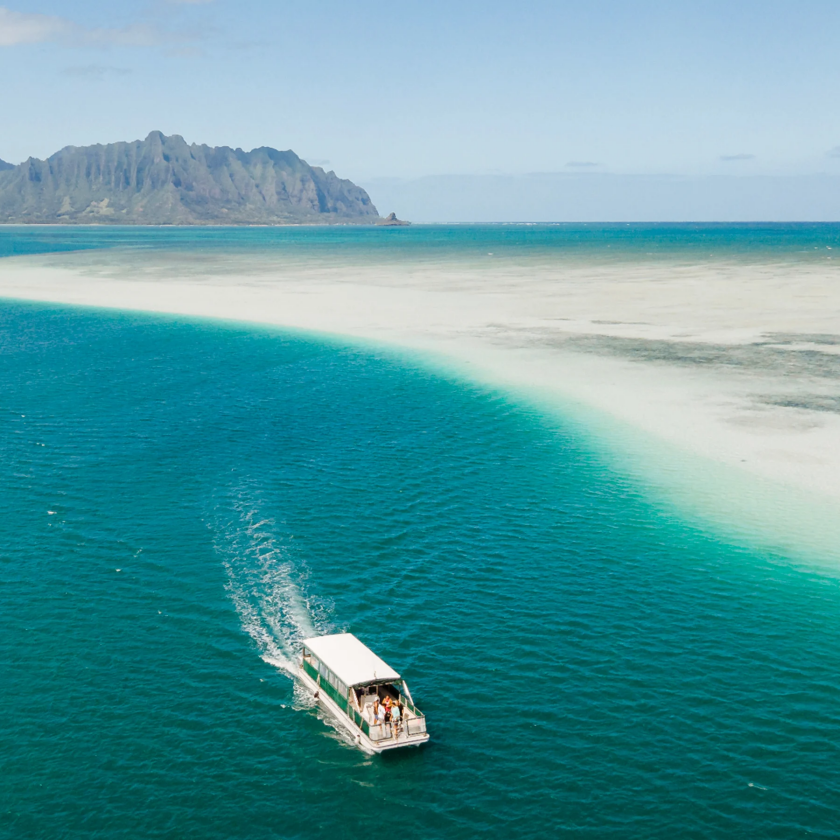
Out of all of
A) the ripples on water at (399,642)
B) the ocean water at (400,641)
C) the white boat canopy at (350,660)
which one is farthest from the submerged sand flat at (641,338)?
the white boat canopy at (350,660)

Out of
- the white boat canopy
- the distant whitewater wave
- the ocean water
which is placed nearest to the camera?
the ocean water

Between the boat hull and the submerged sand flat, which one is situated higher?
the submerged sand flat

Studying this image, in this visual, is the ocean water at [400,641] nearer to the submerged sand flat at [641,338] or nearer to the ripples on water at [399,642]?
the ripples on water at [399,642]

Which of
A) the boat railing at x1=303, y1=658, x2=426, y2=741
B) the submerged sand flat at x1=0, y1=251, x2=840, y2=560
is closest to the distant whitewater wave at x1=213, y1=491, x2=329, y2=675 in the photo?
the boat railing at x1=303, y1=658, x2=426, y2=741

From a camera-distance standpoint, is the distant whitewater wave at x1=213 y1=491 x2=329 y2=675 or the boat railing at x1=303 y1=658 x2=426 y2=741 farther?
the distant whitewater wave at x1=213 y1=491 x2=329 y2=675

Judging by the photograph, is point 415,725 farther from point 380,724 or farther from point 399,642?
point 399,642

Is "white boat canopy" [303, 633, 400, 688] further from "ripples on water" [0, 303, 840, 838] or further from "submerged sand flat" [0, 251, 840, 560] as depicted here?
"submerged sand flat" [0, 251, 840, 560]
